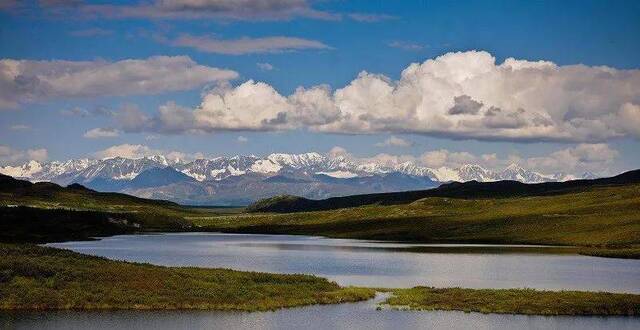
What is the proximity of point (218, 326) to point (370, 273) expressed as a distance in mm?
54861

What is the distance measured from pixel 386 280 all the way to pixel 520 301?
29.2 meters

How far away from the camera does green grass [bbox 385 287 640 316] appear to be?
87812 mm

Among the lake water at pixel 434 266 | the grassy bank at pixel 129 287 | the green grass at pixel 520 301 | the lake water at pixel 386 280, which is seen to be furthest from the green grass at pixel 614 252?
the grassy bank at pixel 129 287

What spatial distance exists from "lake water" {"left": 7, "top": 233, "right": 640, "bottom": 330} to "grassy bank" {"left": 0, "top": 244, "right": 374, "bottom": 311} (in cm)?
307

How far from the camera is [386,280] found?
118562 mm

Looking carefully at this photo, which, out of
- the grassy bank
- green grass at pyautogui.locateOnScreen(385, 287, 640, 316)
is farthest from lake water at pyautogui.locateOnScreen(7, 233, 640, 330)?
the grassy bank

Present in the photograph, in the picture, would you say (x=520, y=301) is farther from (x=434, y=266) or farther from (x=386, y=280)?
(x=434, y=266)

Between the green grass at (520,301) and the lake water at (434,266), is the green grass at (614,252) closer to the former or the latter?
the lake water at (434,266)

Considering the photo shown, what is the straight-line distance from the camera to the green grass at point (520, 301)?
87.8 m

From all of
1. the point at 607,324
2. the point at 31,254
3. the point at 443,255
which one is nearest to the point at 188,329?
the point at 31,254

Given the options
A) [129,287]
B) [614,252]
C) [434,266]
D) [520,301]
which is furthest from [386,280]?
[614,252]

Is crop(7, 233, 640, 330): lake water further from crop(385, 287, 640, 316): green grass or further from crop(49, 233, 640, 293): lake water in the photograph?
crop(385, 287, 640, 316): green grass

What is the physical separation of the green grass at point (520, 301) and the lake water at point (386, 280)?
2.45 meters

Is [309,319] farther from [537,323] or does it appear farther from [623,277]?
[623,277]
